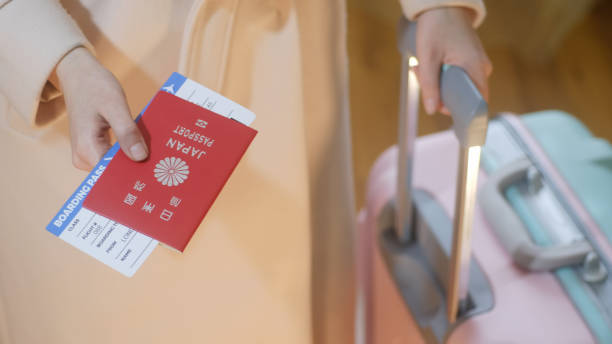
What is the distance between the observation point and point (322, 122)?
64cm

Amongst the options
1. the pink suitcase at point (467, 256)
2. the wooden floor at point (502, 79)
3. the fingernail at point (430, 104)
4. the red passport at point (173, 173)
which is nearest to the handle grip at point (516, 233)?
the pink suitcase at point (467, 256)

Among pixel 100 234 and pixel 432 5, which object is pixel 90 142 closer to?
pixel 100 234

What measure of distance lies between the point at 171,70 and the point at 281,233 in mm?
207

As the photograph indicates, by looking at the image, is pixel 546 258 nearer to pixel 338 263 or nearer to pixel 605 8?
pixel 338 263

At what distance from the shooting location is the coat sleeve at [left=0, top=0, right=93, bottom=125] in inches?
16.8

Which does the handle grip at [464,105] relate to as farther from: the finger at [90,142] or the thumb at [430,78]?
the finger at [90,142]

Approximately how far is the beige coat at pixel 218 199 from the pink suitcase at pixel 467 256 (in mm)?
141

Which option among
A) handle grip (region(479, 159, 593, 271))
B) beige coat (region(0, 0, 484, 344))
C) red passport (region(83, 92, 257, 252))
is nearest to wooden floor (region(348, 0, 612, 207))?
handle grip (region(479, 159, 593, 271))

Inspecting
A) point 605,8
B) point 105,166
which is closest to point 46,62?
point 105,166

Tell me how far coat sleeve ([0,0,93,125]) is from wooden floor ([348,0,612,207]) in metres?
1.09

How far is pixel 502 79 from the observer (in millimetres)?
1643

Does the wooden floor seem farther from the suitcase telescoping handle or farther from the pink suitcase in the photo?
the suitcase telescoping handle

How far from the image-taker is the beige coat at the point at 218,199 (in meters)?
0.47

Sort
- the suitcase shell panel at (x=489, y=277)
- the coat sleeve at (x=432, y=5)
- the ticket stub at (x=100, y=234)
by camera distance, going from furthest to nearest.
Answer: the suitcase shell panel at (x=489, y=277) < the coat sleeve at (x=432, y=5) < the ticket stub at (x=100, y=234)
